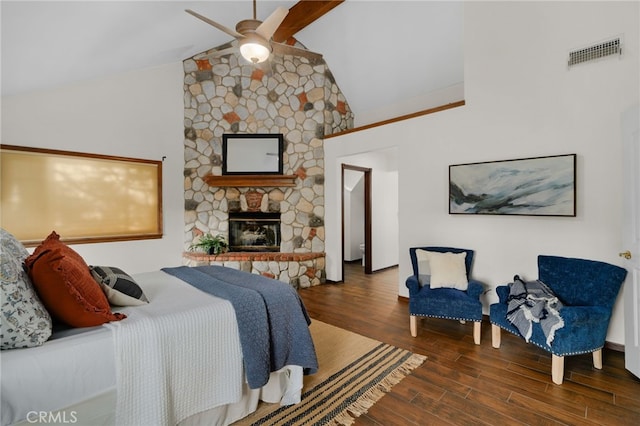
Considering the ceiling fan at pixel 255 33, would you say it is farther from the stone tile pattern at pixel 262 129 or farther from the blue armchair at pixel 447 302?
the blue armchair at pixel 447 302

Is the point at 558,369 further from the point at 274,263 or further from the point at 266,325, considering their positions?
the point at 274,263

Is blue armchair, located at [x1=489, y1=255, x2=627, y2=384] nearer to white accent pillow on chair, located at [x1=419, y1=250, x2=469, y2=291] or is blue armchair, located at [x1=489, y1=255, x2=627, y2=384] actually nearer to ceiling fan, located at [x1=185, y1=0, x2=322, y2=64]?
white accent pillow on chair, located at [x1=419, y1=250, x2=469, y2=291]

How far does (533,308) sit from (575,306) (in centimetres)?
38

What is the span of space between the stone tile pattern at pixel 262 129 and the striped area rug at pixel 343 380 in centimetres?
215

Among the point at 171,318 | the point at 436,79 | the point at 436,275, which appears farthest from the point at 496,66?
the point at 171,318

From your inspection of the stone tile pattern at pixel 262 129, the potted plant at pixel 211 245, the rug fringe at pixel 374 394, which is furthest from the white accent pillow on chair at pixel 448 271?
the potted plant at pixel 211 245

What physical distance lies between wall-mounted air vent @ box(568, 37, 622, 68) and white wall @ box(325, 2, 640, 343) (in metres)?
0.05

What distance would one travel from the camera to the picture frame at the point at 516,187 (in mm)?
2715

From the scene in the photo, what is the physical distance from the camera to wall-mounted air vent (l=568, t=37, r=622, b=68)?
2.47 metres

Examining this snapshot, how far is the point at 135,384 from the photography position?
1361mm

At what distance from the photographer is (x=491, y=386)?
208 centimetres

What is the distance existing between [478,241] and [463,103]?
1565 millimetres

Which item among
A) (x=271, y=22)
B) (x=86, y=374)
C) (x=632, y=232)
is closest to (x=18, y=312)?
(x=86, y=374)

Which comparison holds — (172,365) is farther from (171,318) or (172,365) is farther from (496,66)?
(496,66)
